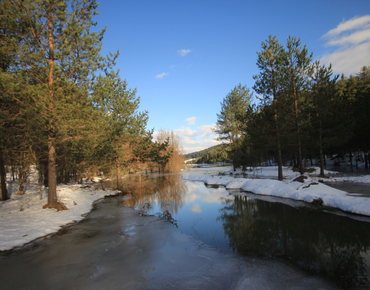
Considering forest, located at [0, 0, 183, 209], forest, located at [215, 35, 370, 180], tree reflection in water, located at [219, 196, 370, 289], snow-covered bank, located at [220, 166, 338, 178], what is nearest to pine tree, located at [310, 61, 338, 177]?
forest, located at [215, 35, 370, 180]

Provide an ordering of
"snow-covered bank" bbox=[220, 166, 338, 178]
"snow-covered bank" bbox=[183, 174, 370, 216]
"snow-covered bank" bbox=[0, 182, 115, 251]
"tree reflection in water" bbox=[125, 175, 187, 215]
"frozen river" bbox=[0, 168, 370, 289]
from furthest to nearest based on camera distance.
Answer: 1. "snow-covered bank" bbox=[220, 166, 338, 178]
2. "tree reflection in water" bbox=[125, 175, 187, 215]
3. "snow-covered bank" bbox=[183, 174, 370, 216]
4. "snow-covered bank" bbox=[0, 182, 115, 251]
5. "frozen river" bbox=[0, 168, 370, 289]

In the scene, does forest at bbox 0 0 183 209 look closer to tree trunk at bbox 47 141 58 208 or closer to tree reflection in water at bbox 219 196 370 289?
tree trunk at bbox 47 141 58 208

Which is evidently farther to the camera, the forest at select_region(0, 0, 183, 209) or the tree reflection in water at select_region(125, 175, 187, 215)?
the tree reflection in water at select_region(125, 175, 187, 215)

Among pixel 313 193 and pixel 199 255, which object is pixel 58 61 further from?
pixel 313 193

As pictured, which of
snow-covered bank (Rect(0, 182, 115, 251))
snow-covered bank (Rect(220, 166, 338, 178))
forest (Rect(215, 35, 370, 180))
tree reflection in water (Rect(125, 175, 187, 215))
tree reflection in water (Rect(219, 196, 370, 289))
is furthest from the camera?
snow-covered bank (Rect(220, 166, 338, 178))

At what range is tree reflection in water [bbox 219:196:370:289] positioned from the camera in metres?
4.20

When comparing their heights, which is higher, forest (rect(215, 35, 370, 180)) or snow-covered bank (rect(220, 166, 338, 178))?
forest (rect(215, 35, 370, 180))

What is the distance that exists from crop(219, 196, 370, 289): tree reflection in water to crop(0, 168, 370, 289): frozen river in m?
0.02

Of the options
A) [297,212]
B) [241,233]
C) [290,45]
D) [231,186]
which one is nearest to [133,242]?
[241,233]

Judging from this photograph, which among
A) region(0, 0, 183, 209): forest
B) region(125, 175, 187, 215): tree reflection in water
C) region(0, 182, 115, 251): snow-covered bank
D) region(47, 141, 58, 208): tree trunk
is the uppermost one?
region(0, 0, 183, 209): forest

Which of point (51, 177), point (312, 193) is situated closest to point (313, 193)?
point (312, 193)

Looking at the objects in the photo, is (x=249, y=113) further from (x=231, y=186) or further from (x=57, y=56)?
(x=57, y=56)

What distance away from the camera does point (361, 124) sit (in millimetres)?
24031

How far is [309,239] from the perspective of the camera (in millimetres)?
5984
